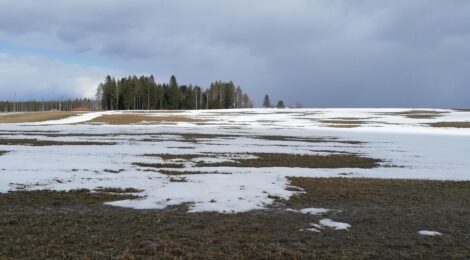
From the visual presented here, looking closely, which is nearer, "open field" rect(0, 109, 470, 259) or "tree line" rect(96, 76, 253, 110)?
"open field" rect(0, 109, 470, 259)

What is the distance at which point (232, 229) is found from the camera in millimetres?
9664

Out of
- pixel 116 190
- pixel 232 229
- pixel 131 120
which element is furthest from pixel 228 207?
pixel 131 120

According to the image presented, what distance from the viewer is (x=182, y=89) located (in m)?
170

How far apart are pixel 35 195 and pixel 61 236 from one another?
5039 millimetres

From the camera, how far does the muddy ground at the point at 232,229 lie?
8125 mm

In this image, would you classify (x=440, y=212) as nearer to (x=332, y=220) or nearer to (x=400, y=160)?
(x=332, y=220)

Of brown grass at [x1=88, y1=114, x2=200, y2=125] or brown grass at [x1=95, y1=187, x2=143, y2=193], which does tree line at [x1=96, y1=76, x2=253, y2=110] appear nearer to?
brown grass at [x1=88, y1=114, x2=200, y2=125]

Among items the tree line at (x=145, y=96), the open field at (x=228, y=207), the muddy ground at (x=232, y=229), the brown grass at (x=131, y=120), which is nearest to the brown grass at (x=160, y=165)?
the open field at (x=228, y=207)

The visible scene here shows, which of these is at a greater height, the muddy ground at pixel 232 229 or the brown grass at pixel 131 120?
the brown grass at pixel 131 120

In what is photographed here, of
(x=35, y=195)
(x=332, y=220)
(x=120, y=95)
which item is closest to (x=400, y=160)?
(x=332, y=220)

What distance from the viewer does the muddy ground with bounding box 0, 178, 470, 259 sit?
812cm

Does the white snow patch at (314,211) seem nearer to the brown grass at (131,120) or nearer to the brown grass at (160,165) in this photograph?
the brown grass at (160,165)

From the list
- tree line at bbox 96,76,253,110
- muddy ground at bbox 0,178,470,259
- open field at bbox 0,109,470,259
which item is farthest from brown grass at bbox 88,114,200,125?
tree line at bbox 96,76,253,110

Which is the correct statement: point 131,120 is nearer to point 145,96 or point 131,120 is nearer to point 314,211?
point 314,211
